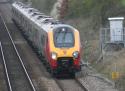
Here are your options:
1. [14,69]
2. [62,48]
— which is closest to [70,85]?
[62,48]

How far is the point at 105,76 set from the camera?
85.0 feet

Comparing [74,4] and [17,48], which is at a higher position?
[74,4]

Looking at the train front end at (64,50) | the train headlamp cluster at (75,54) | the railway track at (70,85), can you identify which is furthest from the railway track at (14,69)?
the train headlamp cluster at (75,54)

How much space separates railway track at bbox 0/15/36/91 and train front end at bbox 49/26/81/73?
171 cm

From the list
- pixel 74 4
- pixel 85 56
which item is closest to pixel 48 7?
pixel 74 4

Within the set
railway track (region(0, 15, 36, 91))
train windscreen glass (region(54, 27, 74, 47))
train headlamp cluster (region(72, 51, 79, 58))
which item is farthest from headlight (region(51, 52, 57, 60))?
railway track (region(0, 15, 36, 91))

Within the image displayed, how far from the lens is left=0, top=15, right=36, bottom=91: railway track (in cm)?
2458

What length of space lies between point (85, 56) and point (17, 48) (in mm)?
7904

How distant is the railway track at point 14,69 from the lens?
2458cm

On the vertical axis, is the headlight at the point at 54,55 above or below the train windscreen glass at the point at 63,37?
below

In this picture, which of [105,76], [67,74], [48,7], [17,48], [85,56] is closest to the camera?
[105,76]

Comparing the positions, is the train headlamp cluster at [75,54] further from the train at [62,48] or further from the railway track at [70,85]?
the railway track at [70,85]

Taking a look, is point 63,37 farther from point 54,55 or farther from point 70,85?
point 70,85

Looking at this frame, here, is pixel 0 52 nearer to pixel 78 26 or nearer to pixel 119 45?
pixel 78 26
